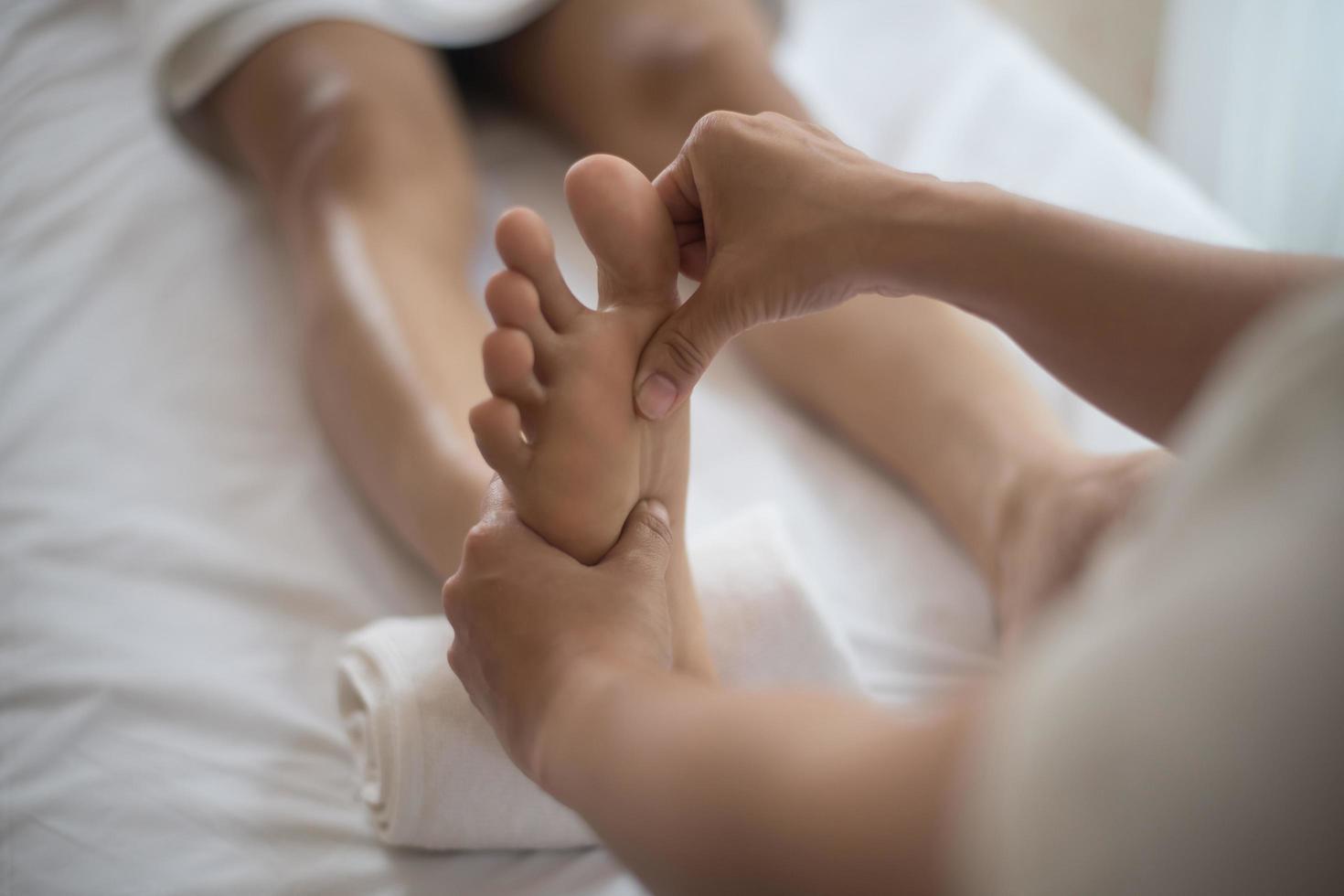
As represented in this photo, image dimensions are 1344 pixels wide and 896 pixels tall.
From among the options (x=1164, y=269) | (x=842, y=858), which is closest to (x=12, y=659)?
(x=842, y=858)

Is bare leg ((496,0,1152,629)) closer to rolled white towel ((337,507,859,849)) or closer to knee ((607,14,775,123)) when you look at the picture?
knee ((607,14,775,123))

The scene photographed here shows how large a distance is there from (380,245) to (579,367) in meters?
0.34

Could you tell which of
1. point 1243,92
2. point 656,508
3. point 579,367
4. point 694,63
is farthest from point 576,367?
point 1243,92

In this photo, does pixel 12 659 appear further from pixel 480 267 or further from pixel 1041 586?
pixel 1041 586

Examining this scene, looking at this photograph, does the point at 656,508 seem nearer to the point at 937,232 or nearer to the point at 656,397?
the point at 656,397

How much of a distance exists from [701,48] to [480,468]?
1.39 ft

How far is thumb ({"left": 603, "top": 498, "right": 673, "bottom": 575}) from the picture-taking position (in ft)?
1.95

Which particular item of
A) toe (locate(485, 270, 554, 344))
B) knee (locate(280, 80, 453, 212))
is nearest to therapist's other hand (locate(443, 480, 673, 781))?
toe (locate(485, 270, 554, 344))

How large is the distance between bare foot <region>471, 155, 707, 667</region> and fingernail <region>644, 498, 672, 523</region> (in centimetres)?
1

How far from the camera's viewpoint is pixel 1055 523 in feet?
2.22

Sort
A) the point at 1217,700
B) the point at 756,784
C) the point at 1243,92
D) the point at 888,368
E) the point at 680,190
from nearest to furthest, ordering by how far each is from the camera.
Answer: the point at 1217,700 → the point at 756,784 → the point at 680,190 → the point at 888,368 → the point at 1243,92

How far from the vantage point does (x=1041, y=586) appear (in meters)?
0.65

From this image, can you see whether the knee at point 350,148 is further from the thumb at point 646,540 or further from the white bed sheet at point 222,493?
the thumb at point 646,540

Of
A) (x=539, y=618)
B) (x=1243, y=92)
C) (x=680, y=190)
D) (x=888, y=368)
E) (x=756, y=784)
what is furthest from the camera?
(x=1243, y=92)
